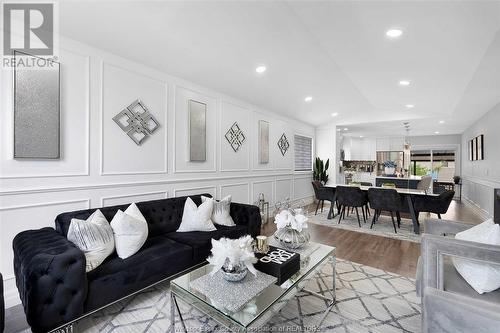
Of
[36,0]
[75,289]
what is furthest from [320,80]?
[75,289]

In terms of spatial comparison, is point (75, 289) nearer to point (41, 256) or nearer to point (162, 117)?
point (41, 256)

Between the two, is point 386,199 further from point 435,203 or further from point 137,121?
point 137,121

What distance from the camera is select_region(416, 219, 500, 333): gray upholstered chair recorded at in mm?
1018

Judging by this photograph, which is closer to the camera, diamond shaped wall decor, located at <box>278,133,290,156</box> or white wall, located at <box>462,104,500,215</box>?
white wall, located at <box>462,104,500,215</box>

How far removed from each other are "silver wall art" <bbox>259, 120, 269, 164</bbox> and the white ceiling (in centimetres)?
81

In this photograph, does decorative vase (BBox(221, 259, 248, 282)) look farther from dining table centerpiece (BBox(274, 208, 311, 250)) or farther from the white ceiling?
the white ceiling

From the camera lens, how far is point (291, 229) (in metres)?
2.20

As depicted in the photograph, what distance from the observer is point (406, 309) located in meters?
2.04

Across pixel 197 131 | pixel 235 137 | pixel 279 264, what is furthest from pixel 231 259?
pixel 235 137

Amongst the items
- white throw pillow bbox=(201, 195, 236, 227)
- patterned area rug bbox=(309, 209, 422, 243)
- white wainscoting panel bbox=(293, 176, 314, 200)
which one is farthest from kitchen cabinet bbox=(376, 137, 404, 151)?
white throw pillow bbox=(201, 195, 236, 227)

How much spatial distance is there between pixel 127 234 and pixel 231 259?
122 centimetres

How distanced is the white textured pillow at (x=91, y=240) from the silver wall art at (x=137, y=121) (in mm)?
1280

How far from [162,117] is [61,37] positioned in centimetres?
131

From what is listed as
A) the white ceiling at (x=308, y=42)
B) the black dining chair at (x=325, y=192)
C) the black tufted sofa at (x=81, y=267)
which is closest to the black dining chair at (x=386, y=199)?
the black dining chair at (x=325, y=192)
